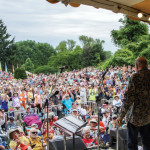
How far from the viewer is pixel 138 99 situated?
8.39 ft

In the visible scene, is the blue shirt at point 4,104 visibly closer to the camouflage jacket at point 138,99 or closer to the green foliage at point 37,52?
the camouflage jacket at point 138,99

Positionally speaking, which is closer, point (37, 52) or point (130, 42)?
point (130, 42)

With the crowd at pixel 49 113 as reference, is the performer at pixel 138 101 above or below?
above

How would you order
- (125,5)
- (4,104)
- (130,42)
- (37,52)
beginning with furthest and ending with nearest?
(37,52) < (130,42) < (4,104) < (125,5)

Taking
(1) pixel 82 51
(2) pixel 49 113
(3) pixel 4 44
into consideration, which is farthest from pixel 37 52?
(2) pixel 49 113

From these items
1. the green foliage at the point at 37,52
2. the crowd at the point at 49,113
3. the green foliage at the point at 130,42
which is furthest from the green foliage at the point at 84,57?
the crowd at the point at 49,113

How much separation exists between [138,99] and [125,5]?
212 cm

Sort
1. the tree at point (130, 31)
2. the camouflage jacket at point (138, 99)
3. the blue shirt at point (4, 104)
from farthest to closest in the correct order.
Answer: the tree at point (130, 31), the blue shirt at point (4, 104), the camouflage jacket at point (138, 99)

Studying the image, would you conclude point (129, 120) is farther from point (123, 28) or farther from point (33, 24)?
point (33, 24)

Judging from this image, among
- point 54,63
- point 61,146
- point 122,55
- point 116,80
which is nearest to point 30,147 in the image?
point 61,146

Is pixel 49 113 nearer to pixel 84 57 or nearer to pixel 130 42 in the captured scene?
pixel 130 42

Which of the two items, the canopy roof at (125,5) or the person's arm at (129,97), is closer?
the person's arm at (129,97)

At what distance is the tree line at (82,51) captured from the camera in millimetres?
25953

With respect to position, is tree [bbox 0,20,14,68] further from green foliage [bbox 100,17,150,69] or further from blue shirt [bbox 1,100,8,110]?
blue shirt [bbox 1,100,8,110]
